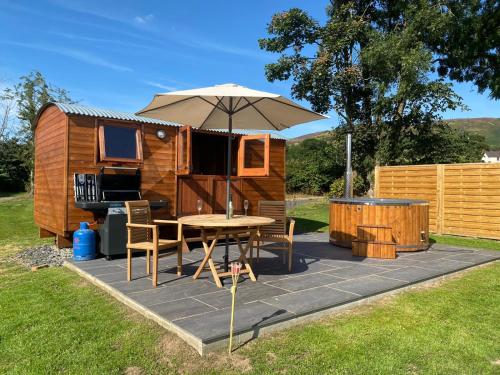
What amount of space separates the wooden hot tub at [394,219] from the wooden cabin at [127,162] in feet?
6.26

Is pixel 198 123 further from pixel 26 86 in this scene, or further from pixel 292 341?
pixel 26 86

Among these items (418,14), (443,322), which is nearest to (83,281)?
(443,322)

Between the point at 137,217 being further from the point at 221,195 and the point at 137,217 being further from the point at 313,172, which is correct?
the point at 313,172

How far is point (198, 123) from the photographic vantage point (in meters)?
5.96

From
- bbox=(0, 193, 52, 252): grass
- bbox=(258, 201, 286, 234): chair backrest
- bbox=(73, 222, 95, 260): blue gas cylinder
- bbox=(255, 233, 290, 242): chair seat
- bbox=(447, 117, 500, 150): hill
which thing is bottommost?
bbox=(0, 193, 52, 252): grass

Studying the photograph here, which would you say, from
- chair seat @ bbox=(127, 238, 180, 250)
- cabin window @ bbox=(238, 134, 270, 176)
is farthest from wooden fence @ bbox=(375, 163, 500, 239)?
chair seat @ bbox=(127, 238, 180, 250)

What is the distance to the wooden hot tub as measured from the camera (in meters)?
7.22

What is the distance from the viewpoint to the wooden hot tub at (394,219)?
7.22m

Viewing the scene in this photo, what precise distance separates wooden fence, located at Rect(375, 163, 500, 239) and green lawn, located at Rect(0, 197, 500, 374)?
5.32 meters

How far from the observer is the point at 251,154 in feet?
29.8

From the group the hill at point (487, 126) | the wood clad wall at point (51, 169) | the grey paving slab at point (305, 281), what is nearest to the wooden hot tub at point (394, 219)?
the grey paving slab at point (305, 281)

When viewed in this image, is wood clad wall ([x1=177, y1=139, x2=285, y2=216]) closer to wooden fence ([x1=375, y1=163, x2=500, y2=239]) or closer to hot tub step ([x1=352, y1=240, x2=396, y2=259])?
hot tub step ([x1=352, y1=240, x2=396, y2=259])

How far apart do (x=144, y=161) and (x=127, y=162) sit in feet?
1.17

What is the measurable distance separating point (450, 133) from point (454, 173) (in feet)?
22.9
